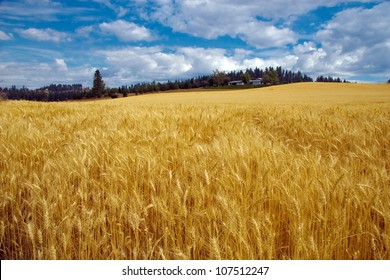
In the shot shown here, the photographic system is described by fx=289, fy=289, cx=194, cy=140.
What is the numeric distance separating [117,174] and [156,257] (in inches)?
31.9

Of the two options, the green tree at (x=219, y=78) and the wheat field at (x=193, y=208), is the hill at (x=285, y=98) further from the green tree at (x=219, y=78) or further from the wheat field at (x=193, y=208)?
the green tree at (x=219, y=78)

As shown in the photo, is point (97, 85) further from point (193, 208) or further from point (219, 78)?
point (193, 208)

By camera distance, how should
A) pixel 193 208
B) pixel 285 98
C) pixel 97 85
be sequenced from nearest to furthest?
pixel 193 208 < pixel 285 98 < pixel 97 85

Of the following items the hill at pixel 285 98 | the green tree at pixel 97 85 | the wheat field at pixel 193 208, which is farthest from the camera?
the green tree at pixel 97 85

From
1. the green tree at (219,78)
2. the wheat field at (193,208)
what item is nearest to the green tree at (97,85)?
the green tree at (219,78)

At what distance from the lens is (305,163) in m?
2.20

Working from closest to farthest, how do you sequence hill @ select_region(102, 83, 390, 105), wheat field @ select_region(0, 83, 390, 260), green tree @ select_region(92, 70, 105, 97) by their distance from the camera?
1. wheat field @ select_region(0, 83, 390, 260)
2. hill @ select_region(102, 83, 390, 105)
3. green tree @ select_region(92, 70, 105, 97)

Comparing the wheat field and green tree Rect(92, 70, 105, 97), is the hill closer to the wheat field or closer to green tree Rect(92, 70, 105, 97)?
the wheat field

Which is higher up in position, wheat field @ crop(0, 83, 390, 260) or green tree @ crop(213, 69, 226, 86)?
green tree @ crop(213, 69, 226, 86)

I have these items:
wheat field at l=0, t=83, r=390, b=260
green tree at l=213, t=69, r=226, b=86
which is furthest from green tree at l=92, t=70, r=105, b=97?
wheat field at l=0, t=83, r=390, b=260

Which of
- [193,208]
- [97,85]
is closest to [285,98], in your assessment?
[193,208]

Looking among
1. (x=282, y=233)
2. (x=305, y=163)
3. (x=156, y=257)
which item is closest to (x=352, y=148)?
(x=305, y=163)

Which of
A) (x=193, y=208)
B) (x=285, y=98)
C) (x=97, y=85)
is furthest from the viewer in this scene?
(x=97, y=85)

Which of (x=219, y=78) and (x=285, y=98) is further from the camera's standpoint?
(x=219, y=78)
